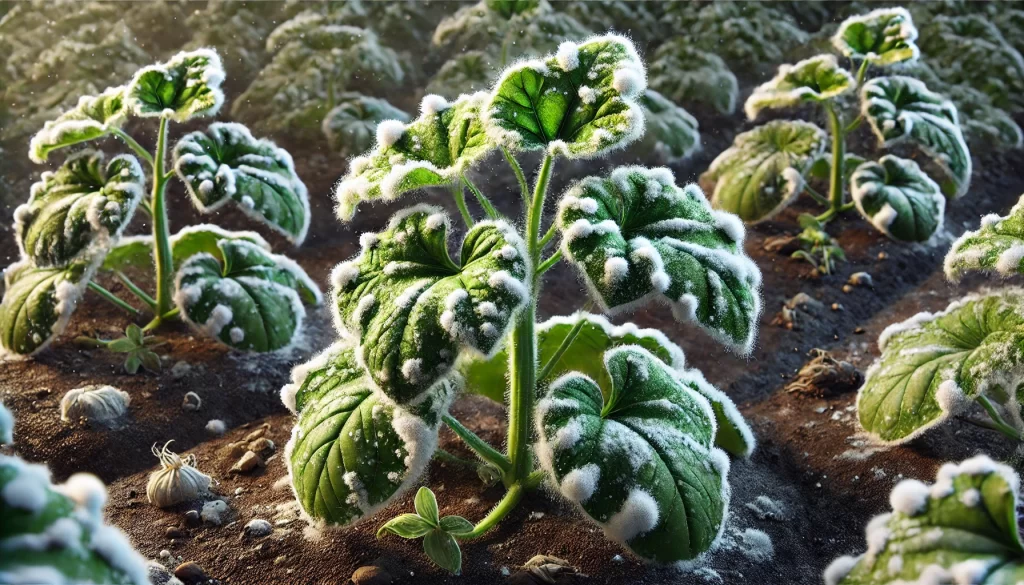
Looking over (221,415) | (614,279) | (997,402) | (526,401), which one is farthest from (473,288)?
(997,402)

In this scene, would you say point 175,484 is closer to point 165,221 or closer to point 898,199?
point 165,221

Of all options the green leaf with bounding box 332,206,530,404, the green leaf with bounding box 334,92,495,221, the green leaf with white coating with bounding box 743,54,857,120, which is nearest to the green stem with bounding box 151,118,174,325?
the green leaf with bounding box 334,92,495,221

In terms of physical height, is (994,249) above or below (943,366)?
above

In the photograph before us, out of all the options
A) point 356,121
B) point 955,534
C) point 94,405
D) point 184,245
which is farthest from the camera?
Result: point 356,121

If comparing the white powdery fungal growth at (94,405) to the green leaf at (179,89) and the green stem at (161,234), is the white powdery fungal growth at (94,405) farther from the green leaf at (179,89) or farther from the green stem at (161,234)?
the green leaf at (179,89)

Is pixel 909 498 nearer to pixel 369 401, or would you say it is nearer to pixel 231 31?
pixel 369 401

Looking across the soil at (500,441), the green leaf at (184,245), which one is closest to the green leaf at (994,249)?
the soil at (500,441)

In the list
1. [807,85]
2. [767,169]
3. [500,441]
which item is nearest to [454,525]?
[500,441]
